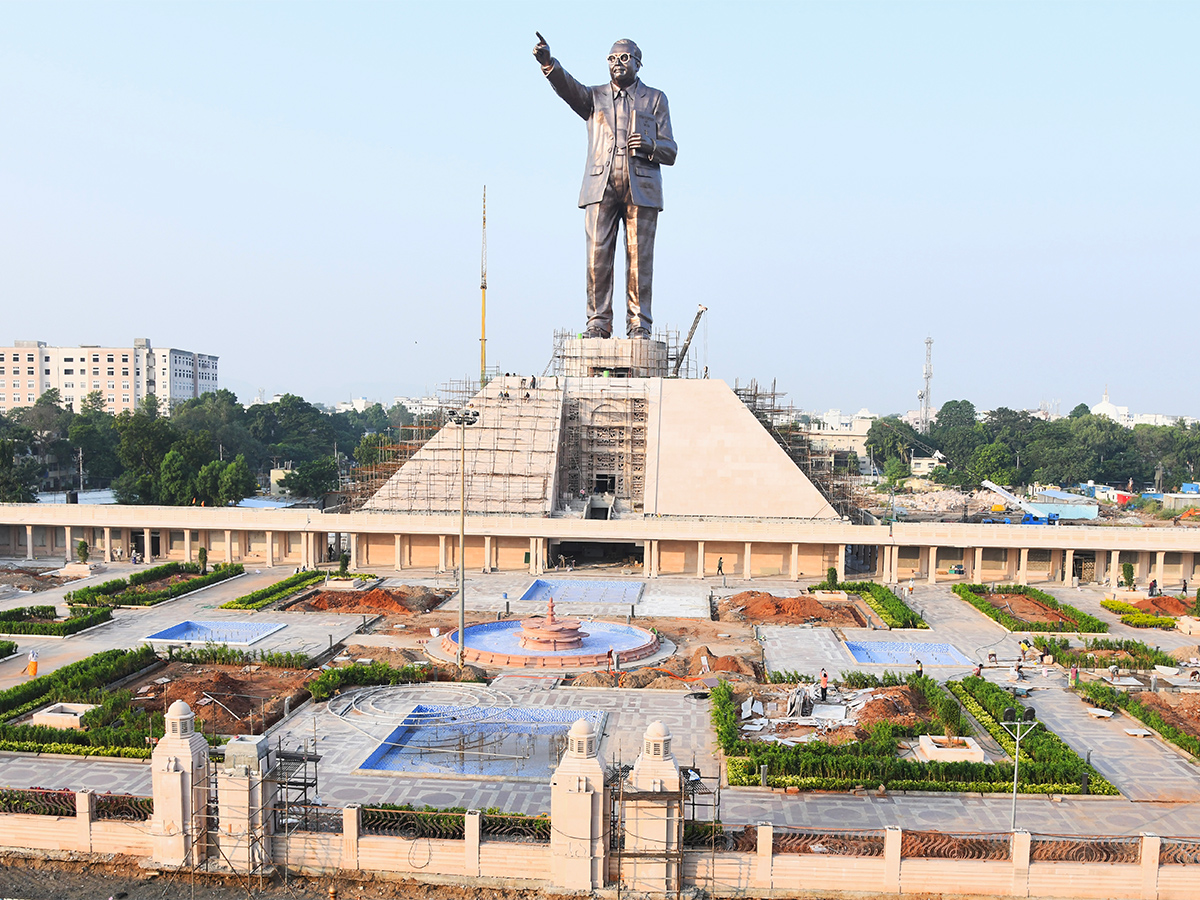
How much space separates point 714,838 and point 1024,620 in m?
21.6

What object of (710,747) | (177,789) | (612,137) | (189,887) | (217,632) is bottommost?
(189,887)

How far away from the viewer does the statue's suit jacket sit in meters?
48.9

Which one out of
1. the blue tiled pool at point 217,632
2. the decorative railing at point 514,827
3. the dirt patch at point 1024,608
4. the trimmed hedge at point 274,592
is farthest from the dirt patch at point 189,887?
the dirt patch at point 1024,608

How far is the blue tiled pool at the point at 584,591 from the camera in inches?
1384

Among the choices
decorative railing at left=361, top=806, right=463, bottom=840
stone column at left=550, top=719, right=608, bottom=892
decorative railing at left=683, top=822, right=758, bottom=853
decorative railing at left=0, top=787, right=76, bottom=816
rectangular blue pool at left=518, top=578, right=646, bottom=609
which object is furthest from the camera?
rectangular blue pool at left=518, top=578, right=646, bottom=609

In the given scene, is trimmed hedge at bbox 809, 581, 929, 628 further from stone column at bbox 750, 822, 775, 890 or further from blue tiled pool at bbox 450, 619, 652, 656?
stone column at bbox 750, 822, 775, 890

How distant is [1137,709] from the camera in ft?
73.1

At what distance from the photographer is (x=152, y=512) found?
42156 mm

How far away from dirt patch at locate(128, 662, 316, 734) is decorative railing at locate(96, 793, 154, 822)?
4.33 m

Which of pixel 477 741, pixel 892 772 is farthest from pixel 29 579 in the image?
pixel 892 772

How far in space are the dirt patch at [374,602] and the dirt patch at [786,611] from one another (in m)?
10.1

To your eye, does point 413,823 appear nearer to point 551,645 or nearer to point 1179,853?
point 1179,853

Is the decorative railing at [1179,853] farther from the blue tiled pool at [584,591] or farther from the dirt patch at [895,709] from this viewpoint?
the blue tiled pool at [584,591]

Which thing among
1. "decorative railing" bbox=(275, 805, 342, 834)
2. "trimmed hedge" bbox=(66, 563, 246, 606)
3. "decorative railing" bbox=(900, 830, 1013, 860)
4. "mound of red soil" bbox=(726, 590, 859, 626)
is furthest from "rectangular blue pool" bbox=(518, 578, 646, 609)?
"decorative railing" bbox=(900, 830, 1013, 860)
